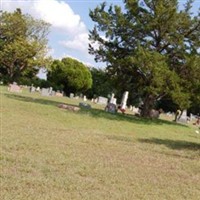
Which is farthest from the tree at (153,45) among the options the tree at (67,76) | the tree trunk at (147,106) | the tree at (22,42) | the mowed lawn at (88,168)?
the tree at (67,76)

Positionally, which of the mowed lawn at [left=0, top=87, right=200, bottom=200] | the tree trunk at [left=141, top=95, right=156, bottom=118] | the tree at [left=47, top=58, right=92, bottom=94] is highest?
the tree at [left=47, top=58, right=92, bottom=94]

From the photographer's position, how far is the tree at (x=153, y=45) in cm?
2800

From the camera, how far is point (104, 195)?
6977 millimetres

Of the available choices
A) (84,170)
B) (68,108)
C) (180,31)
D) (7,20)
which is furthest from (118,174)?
(7,20)

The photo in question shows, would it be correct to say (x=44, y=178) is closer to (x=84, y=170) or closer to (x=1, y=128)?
(x=84, y=170)

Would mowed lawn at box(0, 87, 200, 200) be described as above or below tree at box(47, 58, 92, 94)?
below

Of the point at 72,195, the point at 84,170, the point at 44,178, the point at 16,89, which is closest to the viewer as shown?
the point at 72,195

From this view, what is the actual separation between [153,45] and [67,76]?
148 feet

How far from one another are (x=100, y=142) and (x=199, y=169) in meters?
3.94

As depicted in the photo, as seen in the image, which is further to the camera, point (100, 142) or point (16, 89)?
point (16, 89)

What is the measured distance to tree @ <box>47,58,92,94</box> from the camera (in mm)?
74188

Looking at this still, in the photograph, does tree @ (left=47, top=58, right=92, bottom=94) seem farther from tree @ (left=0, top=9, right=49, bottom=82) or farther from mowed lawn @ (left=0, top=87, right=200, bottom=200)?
mowed lawn @ (left=0, top=87, right=200, bottom=200)

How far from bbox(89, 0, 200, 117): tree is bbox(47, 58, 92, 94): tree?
4269cm

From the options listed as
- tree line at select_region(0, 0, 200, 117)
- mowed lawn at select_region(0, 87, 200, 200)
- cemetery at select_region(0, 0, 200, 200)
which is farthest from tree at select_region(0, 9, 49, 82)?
mowed lawn at select_region(0, 87, 200, 200)
